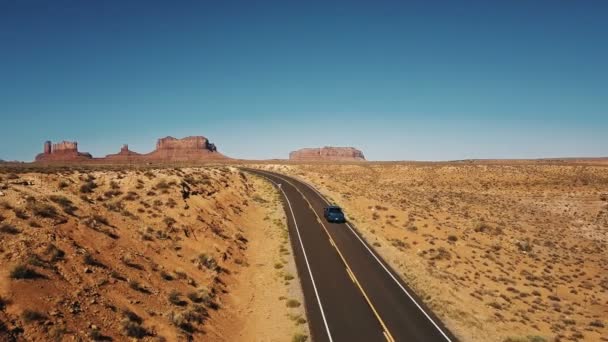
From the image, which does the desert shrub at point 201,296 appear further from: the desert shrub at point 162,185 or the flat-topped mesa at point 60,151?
the flat-topped mesa at point 60,151

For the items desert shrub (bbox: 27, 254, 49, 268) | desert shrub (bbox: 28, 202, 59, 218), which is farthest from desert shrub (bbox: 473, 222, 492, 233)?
desert shrub (bbox: 27, 254, 49, 268)

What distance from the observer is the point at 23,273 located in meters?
14.0

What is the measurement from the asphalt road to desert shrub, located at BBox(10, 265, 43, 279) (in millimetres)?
12033

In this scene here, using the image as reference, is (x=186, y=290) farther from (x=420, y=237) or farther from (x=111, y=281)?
(x=420, y=237)

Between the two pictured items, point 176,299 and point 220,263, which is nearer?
point 176,299

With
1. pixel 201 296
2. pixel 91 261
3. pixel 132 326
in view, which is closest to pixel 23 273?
pixel 91 261

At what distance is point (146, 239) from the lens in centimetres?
2325

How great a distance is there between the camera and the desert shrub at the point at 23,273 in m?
13.8

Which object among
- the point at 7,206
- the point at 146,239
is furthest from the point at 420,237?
the point at 7,206

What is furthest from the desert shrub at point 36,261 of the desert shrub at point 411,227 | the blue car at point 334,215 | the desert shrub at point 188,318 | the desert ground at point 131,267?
the desert shrub at point 411,227

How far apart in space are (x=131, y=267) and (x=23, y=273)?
5.93m

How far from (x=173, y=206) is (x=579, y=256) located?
39.1 meters

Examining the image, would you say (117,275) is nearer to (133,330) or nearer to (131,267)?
(131,267)

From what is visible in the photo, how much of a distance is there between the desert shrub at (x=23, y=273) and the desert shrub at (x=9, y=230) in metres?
2.88
